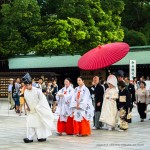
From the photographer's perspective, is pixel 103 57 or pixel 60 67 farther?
pixel 60 67

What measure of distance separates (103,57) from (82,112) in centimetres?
155

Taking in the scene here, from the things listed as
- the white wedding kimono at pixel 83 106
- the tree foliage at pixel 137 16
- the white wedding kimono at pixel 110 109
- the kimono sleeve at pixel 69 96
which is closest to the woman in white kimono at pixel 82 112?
the white wedding kimono at pixel 83 106

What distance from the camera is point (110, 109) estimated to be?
12266 millimetres

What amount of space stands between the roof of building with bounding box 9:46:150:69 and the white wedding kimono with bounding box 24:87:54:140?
1962 cm

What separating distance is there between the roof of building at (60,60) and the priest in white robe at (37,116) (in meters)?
19.6

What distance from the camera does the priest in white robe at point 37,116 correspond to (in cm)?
1000

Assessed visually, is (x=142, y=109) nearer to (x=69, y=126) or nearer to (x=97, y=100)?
(x=97, y=100)

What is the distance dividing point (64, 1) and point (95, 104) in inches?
615

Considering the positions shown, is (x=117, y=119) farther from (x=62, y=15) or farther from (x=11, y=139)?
(x=62, y=15)

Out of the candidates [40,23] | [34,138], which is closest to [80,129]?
[34,138]

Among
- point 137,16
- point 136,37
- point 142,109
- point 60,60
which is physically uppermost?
point 137,16

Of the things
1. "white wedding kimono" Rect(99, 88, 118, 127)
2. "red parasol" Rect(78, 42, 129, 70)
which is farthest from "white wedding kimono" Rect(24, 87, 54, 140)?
"white wedding kimono" Rect(99, 88, 118, 127)

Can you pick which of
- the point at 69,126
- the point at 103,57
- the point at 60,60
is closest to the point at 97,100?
the point at 69,126

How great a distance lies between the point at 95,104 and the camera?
12781 millimetres
